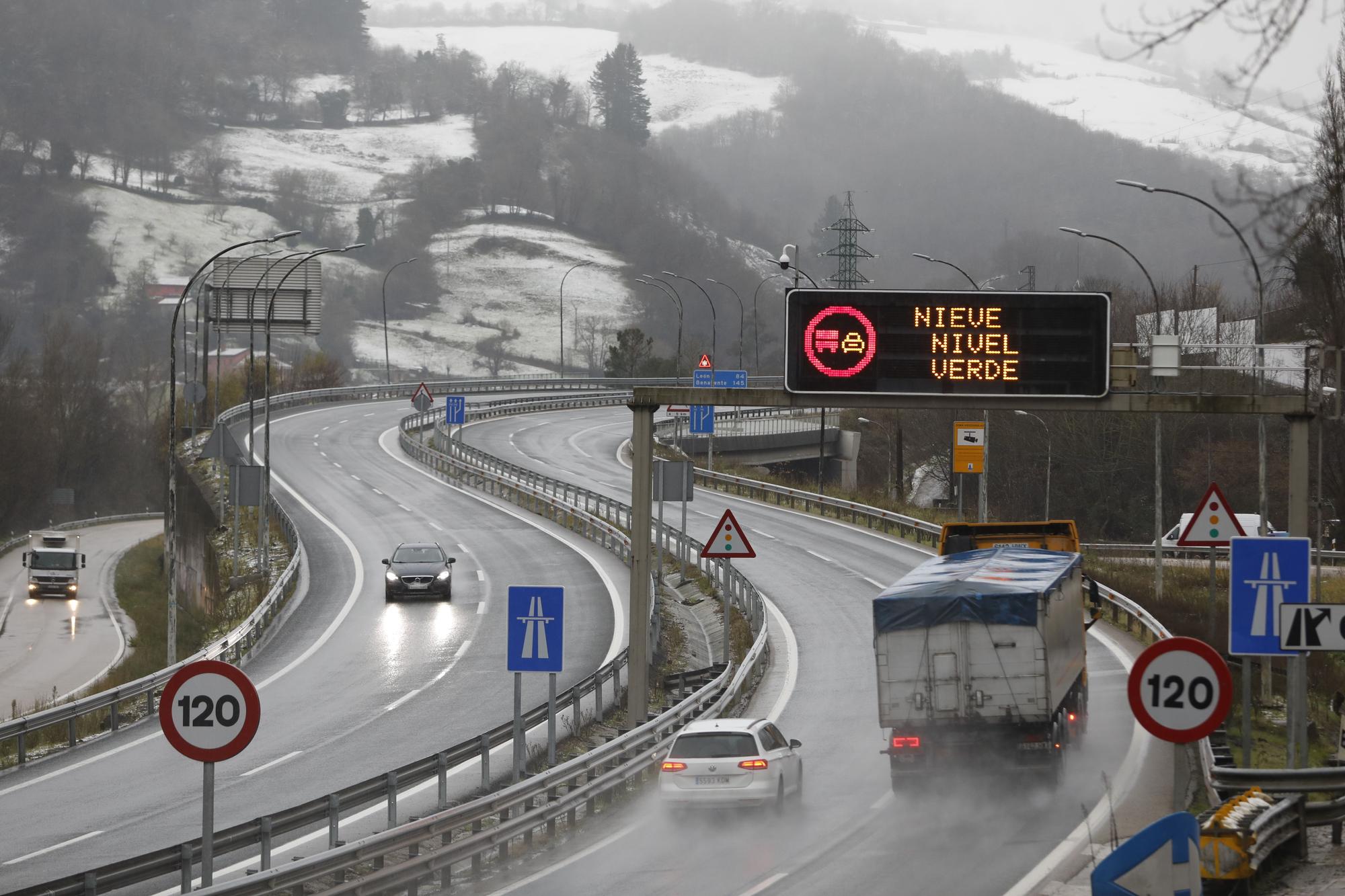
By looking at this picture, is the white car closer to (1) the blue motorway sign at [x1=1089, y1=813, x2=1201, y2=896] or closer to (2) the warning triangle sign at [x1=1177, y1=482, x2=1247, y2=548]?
(2) the warning triangle sign at [x1=1177, y1=482, x2=1247, y2=548]

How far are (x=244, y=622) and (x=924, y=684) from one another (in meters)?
18.6

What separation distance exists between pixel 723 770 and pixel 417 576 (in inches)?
879

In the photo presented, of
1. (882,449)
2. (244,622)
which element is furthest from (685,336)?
(244,622)

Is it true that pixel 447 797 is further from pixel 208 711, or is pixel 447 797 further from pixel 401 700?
pixel 208 711

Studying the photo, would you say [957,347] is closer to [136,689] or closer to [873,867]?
[873,867]

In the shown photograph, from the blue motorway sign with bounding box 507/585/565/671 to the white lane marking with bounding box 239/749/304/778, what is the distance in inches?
285

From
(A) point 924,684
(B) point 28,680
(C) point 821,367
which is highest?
(C) point 821,367

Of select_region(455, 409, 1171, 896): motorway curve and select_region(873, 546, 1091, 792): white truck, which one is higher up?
select_region(873, 546, 1091, 792): white truck

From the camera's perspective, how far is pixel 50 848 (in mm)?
18188

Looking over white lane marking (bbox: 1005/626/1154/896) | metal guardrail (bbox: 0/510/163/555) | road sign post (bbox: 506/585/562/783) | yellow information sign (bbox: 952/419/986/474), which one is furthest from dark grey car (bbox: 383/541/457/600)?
metal guardrail (bbox: 0/510/163/555)

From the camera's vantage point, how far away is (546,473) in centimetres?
6494

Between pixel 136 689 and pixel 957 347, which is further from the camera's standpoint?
pixel 136 689

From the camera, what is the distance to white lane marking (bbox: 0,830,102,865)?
691 inches

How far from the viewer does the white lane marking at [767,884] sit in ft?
47.3
